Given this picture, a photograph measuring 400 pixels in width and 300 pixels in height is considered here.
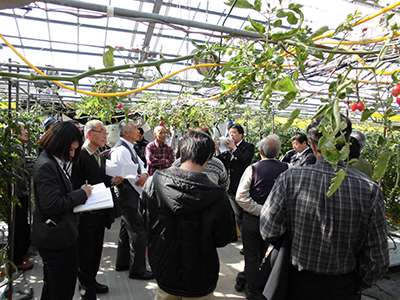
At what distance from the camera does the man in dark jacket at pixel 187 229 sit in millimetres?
1604

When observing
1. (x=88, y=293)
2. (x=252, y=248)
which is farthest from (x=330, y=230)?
(x=88, y=293)

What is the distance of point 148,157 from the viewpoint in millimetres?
4098

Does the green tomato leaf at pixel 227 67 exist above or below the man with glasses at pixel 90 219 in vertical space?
above

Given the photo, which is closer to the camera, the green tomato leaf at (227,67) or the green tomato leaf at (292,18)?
the green tomato leaf at (292,18)

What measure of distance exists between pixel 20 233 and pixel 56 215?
1.79 meters

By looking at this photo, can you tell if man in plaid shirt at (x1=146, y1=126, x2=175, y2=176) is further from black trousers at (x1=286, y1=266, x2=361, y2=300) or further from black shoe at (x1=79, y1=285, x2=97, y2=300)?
black trousers at (x1=286, y1=266, x2=361, y2=300)

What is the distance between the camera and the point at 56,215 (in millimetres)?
1825

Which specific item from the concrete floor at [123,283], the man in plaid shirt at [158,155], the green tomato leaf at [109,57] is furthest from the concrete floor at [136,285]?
the green tomato leaf at [109,57]

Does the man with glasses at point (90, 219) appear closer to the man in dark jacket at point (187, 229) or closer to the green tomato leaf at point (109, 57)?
the man in dark jacket at point (187, 229)

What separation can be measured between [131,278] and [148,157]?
169cm

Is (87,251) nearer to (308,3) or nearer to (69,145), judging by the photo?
(69,145)

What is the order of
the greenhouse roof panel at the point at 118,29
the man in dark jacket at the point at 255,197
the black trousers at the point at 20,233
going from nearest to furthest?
the man in dark jacket at the point at 255,197, the black trousers at the point at 20,233, the greenhouse roof panel at the point at 118,29

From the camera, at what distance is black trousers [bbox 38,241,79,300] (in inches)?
70.6

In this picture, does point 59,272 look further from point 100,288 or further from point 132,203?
point 132,203
